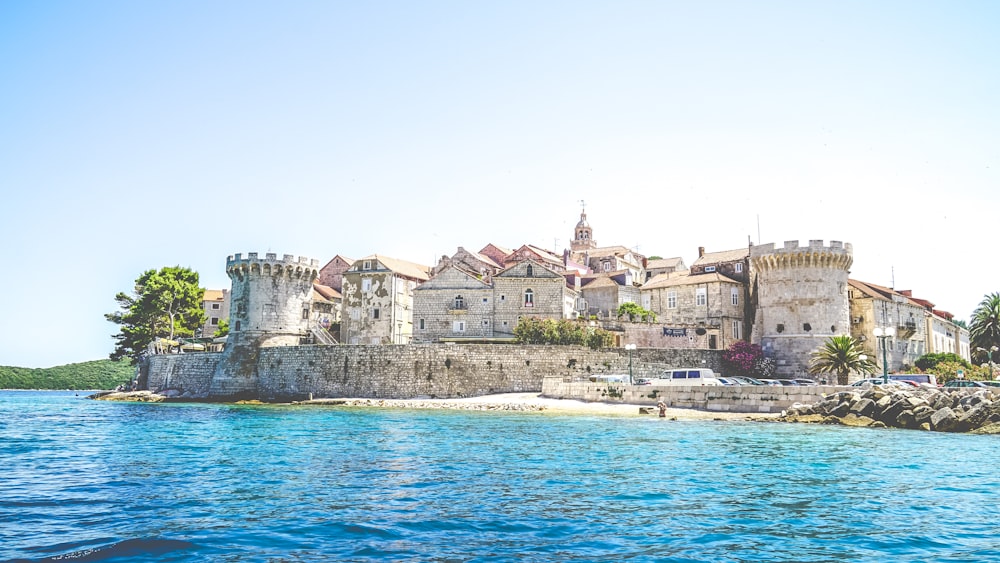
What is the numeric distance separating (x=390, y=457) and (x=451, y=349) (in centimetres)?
2731

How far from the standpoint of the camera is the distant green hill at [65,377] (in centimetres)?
11194

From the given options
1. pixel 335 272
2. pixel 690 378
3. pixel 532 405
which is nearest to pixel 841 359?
pixel 690 378

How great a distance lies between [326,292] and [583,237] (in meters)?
44.8

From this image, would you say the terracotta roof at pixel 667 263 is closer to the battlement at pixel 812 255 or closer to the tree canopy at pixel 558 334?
the tree canopy at pixel 558 334

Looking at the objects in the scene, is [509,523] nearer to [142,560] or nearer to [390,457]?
[142,560]

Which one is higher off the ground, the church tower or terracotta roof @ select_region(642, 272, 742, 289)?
the church tower

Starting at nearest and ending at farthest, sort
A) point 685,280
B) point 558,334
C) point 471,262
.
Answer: point 558,334 → point 685,280 → point 471,262

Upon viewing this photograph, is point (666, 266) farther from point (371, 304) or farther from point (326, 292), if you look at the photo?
point (326, 292)

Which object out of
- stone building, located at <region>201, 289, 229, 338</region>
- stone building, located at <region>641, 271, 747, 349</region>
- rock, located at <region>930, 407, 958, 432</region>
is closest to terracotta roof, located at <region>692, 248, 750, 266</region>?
stone building, located at <region>641, 271, 747, 349</region>

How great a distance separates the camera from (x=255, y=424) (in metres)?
30.2

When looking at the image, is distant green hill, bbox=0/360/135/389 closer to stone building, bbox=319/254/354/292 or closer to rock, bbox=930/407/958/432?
stone building, bbox=319/254/354/292

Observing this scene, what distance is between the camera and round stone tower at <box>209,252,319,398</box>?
166 ft

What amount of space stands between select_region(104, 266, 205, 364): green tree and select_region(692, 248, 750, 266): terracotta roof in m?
43.3

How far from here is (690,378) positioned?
38.4 m
